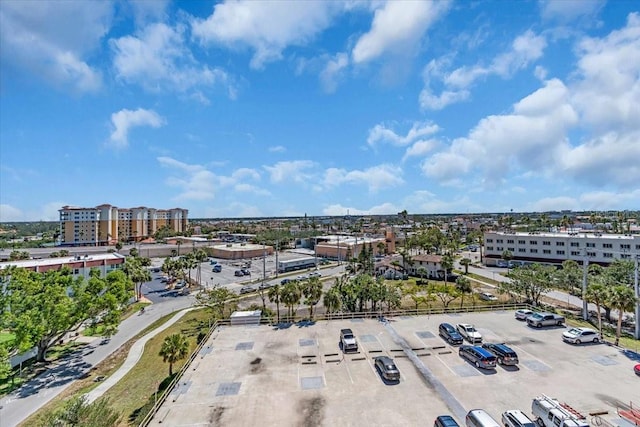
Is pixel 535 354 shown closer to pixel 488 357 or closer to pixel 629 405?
pixel 488 357

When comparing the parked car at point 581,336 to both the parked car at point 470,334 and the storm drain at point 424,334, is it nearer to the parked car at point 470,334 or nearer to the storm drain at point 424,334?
the parked car at point 470,334

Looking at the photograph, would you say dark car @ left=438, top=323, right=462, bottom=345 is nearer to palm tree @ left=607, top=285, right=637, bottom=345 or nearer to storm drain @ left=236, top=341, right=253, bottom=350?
palm tree @ left=607, top=285, right=637, bottom=345

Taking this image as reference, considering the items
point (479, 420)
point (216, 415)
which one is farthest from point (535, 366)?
point (216, 415)

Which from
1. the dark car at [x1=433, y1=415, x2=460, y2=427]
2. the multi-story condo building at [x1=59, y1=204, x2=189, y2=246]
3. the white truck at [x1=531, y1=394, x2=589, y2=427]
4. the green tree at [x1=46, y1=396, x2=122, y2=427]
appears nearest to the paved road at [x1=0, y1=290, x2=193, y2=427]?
the green tree at [x1=46, y1=396, x2=122, y2=427]

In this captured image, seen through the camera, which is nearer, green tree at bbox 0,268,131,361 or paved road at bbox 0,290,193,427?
paved road at bbox 0,290,193,427

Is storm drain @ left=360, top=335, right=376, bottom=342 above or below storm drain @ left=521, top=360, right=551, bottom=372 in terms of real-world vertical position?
above

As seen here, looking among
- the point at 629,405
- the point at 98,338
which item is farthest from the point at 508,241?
the point at 98,338
